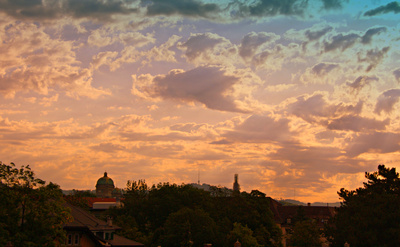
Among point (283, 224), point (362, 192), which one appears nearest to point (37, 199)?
point (362, 192)

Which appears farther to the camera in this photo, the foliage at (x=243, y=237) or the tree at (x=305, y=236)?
the tree at (x=305, y=236)

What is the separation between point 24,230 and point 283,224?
111 meters

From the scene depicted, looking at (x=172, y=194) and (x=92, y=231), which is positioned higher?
(x=172, y=194)

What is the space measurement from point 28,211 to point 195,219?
3951cm

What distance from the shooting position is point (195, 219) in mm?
81125

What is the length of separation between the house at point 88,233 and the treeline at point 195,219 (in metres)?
11.6

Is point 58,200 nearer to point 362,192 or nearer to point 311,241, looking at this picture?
point 362,192

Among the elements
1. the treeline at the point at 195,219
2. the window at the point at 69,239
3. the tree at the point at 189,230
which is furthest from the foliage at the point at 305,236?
the window at the point at 69,239

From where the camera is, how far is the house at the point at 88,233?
59281 mm

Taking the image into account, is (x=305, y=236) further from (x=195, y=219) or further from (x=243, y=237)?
(x=195, y=219)

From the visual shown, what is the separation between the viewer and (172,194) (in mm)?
98875

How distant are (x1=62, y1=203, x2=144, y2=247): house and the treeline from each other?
38.1 feet

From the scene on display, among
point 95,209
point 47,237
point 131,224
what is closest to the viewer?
point 47,237

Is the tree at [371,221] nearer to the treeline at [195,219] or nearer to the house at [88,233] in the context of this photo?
the treeline at [195,219]
